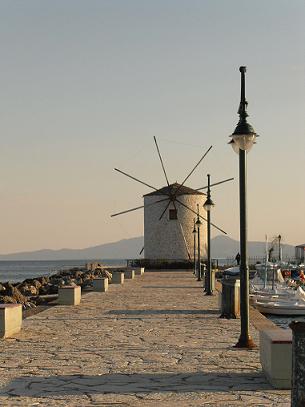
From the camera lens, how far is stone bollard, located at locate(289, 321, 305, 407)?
600 centimetres

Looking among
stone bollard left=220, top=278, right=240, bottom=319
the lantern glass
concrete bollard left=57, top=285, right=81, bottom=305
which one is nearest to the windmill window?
concrete bollard left=57, top=285, right=81, bottom=305

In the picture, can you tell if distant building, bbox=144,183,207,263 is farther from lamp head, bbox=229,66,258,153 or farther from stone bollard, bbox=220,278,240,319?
lamp head, bbox=229,66,258,153

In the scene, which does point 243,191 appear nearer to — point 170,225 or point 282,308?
point 282,308

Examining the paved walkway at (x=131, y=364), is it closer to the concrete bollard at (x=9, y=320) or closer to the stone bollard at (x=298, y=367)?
the concrete bollard at (x=9, y=320)

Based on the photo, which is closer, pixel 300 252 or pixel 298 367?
pixel 298 367

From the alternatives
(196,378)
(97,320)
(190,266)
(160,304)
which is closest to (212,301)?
(160,304)

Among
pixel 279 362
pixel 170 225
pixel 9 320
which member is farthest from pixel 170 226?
pixel 279 362

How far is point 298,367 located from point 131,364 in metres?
4.13

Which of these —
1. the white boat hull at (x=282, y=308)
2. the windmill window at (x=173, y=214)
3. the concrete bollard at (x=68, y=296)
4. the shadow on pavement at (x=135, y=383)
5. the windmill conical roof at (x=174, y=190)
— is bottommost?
the white boat hull at (x=282, y=308)

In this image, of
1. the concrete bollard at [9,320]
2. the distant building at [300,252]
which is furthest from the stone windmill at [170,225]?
the concrete bollard at [9,320]

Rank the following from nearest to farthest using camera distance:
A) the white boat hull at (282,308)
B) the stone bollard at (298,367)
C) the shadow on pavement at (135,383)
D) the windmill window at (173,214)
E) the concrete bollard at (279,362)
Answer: the stone bollard at (298,367)
the shadow on pavement at (135,383)
the concrete bollard at (279,362)
the white boat hull at (282,308)
the windmill window at (173,214)

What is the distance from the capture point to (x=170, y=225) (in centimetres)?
6875

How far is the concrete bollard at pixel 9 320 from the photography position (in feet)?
42.4

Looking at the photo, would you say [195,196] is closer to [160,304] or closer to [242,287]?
[160,304]
